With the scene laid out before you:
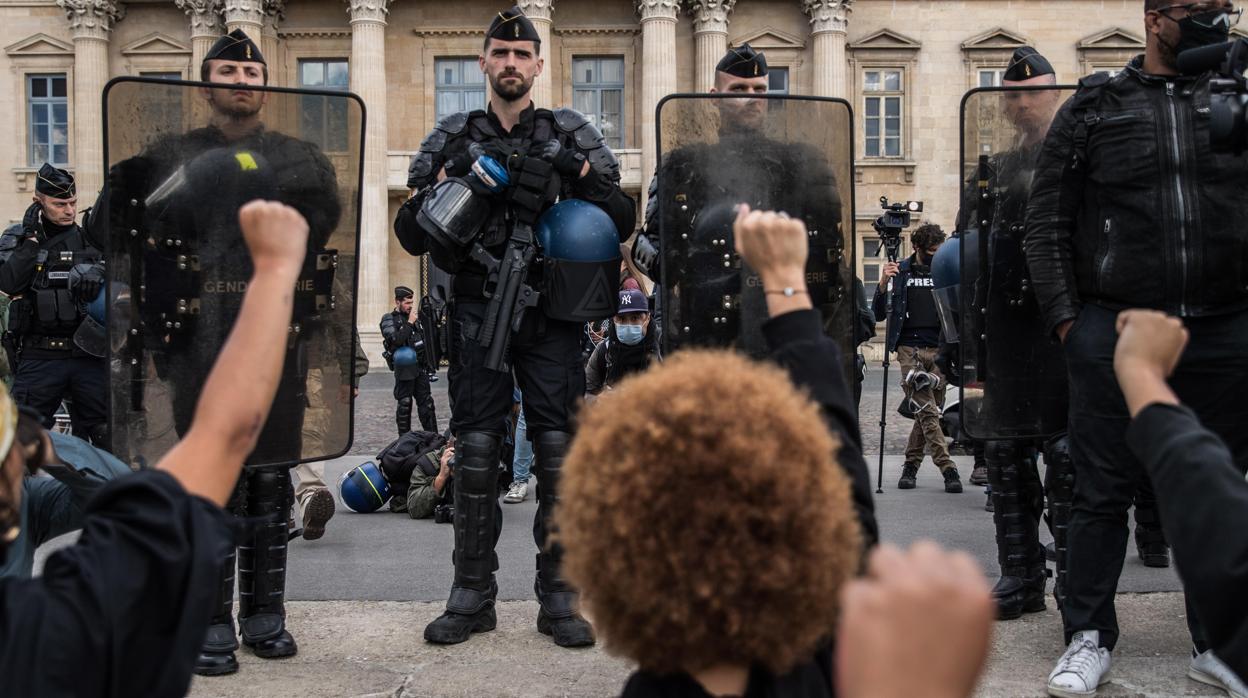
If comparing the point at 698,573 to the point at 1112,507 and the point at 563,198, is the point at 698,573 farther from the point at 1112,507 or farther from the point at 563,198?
Result: the point at 563,198

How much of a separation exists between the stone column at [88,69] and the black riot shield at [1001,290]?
1206 inches

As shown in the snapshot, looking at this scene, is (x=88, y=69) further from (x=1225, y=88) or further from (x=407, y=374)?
(x=1225, y=88)

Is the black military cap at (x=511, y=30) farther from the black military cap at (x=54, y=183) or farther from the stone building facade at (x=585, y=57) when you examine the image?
the stone building facade at (x=585, y=57)

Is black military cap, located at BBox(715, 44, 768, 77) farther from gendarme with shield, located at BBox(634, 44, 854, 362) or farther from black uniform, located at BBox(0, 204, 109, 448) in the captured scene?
black uniform, located at BBox(0, 204, 109, 448)

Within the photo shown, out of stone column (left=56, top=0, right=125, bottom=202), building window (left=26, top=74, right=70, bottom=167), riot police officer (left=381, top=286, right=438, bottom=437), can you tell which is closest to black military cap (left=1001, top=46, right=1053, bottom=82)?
riot police officer (left=381, top=286, right=438, bottom=437)

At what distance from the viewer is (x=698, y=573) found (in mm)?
1290

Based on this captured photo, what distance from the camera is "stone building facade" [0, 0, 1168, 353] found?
31.6 m

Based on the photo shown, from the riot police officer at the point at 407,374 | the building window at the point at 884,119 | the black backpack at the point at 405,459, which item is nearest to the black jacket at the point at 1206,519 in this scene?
the black backpack at the point at 405,459

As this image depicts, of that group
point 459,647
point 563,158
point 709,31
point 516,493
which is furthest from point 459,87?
point 459,647

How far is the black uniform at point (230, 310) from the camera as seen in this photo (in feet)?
12.8

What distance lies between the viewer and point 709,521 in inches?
50.4

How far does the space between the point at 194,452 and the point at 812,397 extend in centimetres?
78

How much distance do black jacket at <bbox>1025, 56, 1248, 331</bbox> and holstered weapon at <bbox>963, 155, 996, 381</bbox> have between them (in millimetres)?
526

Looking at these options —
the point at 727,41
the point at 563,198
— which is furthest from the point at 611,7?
the point at 563,198
